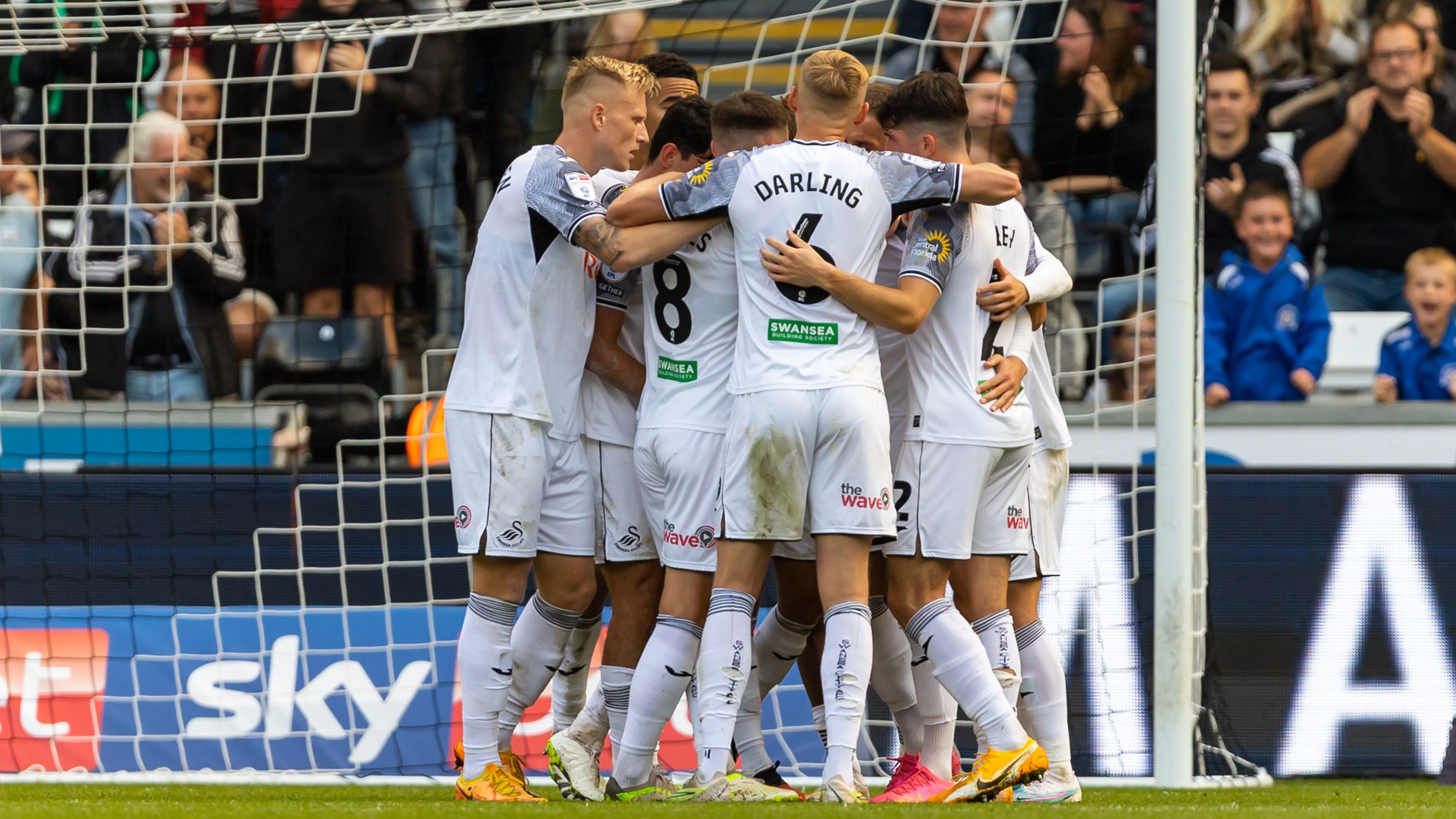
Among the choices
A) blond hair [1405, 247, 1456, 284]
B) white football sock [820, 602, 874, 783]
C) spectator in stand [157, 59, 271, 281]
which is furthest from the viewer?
blond hair [1405, 247, 1456, 284]

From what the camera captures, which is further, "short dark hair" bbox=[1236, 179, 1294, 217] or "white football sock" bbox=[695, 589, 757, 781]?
"short dark hair" bbox=[1236, 179, 1294, 217]

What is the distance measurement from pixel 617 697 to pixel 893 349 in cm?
136

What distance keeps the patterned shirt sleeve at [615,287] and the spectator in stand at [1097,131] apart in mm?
2428

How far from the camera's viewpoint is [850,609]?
4.14 meters

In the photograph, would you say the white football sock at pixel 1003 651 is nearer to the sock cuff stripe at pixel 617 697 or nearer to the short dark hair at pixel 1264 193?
the sock cuff stripe at pixel 617 697

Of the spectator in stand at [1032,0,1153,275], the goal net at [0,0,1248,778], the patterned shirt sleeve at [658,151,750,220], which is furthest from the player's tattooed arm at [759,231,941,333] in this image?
the spectator in stand at [1032,0,1153,275]

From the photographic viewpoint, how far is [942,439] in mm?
4379

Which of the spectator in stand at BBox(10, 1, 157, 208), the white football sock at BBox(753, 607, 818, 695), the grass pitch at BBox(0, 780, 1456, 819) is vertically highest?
the spectator in stand at BBox(10, 1, 157, 208)

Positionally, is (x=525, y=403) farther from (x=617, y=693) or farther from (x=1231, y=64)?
(x=1231, y=64)

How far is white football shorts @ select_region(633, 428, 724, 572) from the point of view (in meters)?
4.39

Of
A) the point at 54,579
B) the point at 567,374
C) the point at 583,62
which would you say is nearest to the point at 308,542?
the point at 54,579

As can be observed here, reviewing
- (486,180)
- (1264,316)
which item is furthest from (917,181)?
(1264,316)

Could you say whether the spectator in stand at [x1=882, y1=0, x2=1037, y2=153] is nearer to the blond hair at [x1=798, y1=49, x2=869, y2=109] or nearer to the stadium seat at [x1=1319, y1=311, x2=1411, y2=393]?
the stadium seat at [x1=1319, y1=311, x2=1411, y2=393]

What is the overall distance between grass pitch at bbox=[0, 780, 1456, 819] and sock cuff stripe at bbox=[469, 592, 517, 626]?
1.74ft
